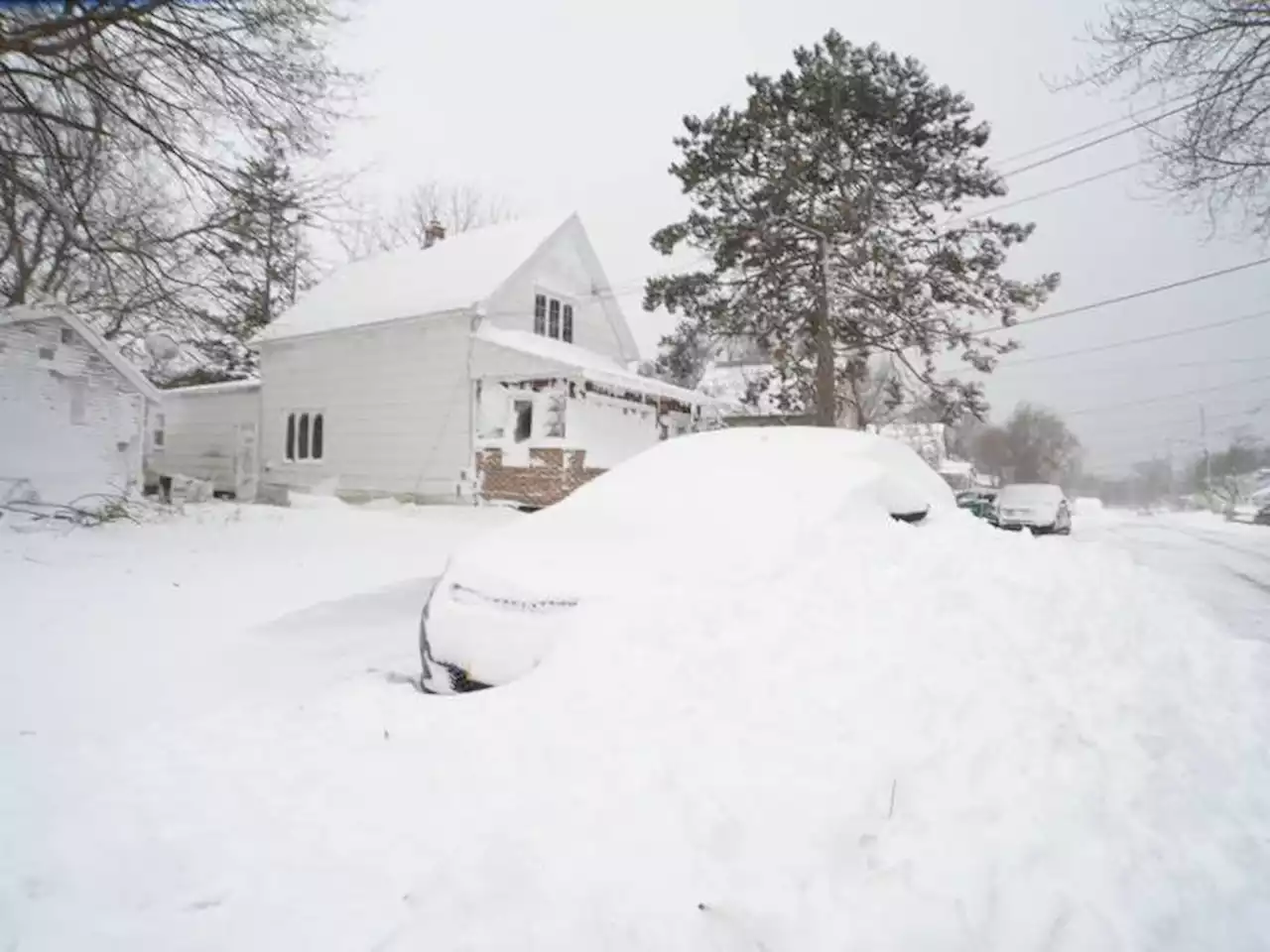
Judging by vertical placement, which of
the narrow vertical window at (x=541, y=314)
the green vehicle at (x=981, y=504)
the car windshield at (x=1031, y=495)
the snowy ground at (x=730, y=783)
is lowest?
the snowy ground at (x=730, y=783)

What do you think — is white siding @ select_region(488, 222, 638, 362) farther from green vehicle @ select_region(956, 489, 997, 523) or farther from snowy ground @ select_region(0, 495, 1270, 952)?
snowy ground @ select_region(0, 495, 1270, 952)

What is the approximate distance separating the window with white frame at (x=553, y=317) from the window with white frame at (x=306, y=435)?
605 centimetres

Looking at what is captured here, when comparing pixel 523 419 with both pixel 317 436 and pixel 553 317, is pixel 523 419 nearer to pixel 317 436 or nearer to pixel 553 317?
pixel 553 317

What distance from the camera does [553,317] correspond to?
18234mm

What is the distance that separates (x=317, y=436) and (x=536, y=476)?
707 centimetres

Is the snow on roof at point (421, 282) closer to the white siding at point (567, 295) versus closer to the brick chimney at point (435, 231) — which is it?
the white siding at point (567, 295)

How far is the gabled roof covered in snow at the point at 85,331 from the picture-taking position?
1103cm

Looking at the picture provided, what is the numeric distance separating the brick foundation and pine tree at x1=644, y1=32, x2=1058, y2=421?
5.84m

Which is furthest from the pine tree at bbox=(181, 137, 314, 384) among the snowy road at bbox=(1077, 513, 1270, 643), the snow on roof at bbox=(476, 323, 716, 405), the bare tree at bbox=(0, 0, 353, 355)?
the snowy road at bbox=(1077, 513, 1270, 643)

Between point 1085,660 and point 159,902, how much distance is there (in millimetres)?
3881

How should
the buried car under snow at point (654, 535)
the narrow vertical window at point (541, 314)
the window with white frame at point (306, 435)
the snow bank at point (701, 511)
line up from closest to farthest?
the buried car under snow at point (654, 535)
the snow bank at point (701, 511)
the narrow vertical window at point (541, 314)
the window with white frame at point (306, 435)

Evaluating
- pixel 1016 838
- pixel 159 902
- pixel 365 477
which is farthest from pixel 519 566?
pixel 365 477

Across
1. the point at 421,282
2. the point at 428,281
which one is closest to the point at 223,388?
the point at 421,282

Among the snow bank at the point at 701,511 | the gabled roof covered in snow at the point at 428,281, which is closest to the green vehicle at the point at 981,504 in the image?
the gabled roof covered in snow at the point at 428,281
